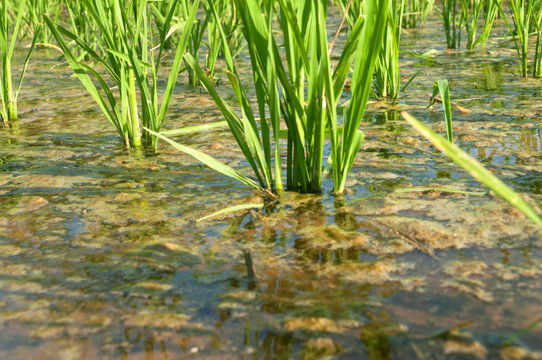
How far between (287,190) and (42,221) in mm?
575

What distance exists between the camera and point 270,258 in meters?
1.10

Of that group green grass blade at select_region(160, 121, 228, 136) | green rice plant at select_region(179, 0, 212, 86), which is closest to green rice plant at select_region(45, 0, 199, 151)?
green grass blade at select_region(160, 121, 228, 136)

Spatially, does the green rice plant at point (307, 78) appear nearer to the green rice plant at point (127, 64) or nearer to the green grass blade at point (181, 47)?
the green grass blade at point (181, 47)

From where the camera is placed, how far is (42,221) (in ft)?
4.37

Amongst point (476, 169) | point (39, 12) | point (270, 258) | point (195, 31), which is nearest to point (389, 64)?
point (195, 31)

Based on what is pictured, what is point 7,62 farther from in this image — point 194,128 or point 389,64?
point 389,64

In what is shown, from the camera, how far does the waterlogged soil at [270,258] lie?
0.85 m

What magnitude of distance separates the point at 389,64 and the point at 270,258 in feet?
4.45

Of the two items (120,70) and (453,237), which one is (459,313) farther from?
(120,70)

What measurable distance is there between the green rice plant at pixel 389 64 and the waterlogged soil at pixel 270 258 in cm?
39

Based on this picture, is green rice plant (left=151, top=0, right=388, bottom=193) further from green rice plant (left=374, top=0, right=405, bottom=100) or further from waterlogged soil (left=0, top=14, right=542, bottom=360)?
green rice plant (left=374, top=0, right=405, bottom=100)

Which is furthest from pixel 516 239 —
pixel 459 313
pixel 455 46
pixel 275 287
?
pixel 455 46

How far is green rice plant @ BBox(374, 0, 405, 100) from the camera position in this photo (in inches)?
83.1

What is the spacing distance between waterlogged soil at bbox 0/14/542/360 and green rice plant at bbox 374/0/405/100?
1.28 feet
